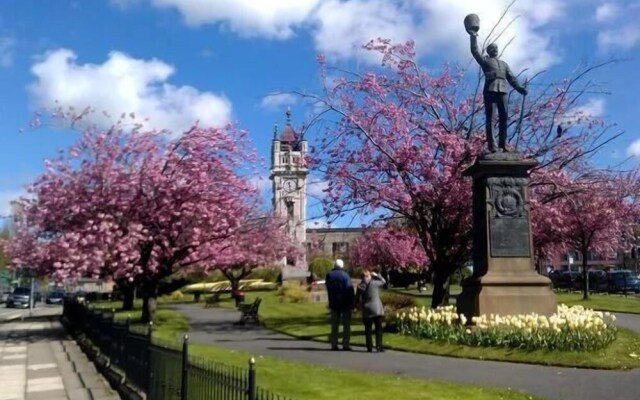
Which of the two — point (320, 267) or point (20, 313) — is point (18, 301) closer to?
point (20, 313)

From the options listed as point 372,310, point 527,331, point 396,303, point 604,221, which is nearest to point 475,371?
point 527,331

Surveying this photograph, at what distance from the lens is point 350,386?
10.1 m

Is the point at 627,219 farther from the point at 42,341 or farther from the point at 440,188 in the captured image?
the point at 42,341

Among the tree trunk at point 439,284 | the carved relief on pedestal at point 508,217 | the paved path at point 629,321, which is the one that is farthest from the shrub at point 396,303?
the carved relief on pedestal at point 508,217

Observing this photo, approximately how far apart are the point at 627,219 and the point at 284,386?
34.3 m

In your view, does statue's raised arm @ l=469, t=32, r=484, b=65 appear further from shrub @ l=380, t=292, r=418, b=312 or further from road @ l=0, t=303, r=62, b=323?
road @ l=0, t=303, r=62, b=323

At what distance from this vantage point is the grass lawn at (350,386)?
9234 millimetres

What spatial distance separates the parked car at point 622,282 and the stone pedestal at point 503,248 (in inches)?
1352

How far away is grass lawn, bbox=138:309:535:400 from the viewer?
9.23 metres

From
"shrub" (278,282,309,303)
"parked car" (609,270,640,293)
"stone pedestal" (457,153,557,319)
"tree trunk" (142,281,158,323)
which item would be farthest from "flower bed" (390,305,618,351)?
"parked car" (609,270,640,293)

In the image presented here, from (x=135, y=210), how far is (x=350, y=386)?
13.4 metres

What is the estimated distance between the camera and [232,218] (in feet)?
77.3

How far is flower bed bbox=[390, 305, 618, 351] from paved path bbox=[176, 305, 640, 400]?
85 cm

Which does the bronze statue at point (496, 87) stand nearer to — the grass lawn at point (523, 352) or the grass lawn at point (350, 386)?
the grass lawn at point (523, 352)
